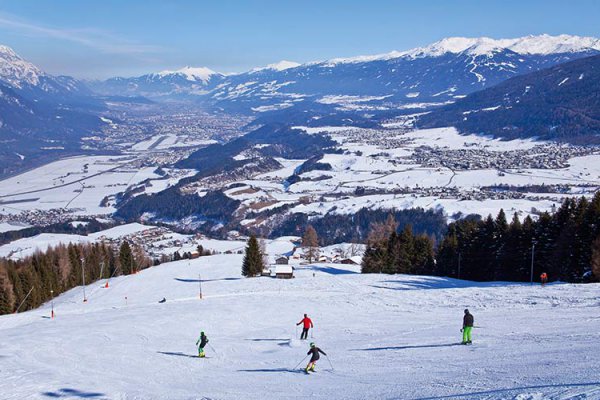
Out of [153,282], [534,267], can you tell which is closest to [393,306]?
[534,267]

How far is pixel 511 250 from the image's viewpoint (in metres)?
53.8

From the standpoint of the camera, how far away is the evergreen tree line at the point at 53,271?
5491cm

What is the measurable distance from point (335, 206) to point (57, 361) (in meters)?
141

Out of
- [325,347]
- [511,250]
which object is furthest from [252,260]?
[325,347]

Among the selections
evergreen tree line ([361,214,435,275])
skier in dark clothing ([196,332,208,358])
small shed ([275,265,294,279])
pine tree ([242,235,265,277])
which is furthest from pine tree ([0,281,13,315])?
evergreen tree line ([361,214,435,275])

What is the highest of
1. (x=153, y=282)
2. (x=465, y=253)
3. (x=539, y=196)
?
(x=539, y=196)

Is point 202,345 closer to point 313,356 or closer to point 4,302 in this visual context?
point 313,356

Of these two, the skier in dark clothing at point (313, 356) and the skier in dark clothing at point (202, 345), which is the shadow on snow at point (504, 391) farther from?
the skier in dark clothing at point (202, 345)

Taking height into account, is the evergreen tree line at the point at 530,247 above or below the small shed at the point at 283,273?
above

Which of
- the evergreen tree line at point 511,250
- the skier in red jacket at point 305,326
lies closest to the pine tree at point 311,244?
the evergreen tree line at point 511,250

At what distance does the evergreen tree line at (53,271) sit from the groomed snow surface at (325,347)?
12.6 m

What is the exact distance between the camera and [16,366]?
25078mm

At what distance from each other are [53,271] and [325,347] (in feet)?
166

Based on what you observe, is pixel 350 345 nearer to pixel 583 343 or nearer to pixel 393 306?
pixel 583 343
